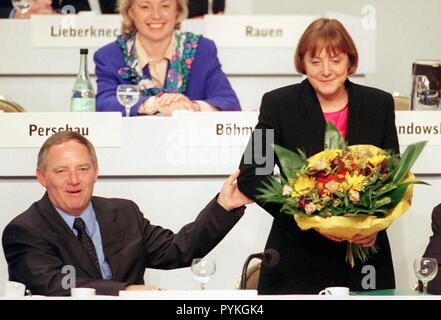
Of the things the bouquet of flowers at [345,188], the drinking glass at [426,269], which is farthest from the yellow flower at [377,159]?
the drinking glass at [426,269]

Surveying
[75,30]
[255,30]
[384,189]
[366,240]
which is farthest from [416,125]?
[75,30]

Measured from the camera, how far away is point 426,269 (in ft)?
12.5

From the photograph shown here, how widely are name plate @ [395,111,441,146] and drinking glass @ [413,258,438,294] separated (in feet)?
3.42

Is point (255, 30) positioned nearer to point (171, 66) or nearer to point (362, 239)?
point (171, 66)

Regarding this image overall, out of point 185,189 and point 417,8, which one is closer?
point 185,189

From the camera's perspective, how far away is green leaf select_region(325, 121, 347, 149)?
12.7 ft

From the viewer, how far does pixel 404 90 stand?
276 inches

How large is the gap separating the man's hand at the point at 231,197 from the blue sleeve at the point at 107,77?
1.08 metres

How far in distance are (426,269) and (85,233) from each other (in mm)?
1171

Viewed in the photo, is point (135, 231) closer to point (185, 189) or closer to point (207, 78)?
point (185, 189)

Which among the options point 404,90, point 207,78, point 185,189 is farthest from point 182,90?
point 404,90

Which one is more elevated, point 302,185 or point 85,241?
point 302,185

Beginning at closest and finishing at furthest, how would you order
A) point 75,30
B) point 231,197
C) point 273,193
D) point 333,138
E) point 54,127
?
point 273,193
point 333,138
point 231,197
point 54,127
point 75,30
